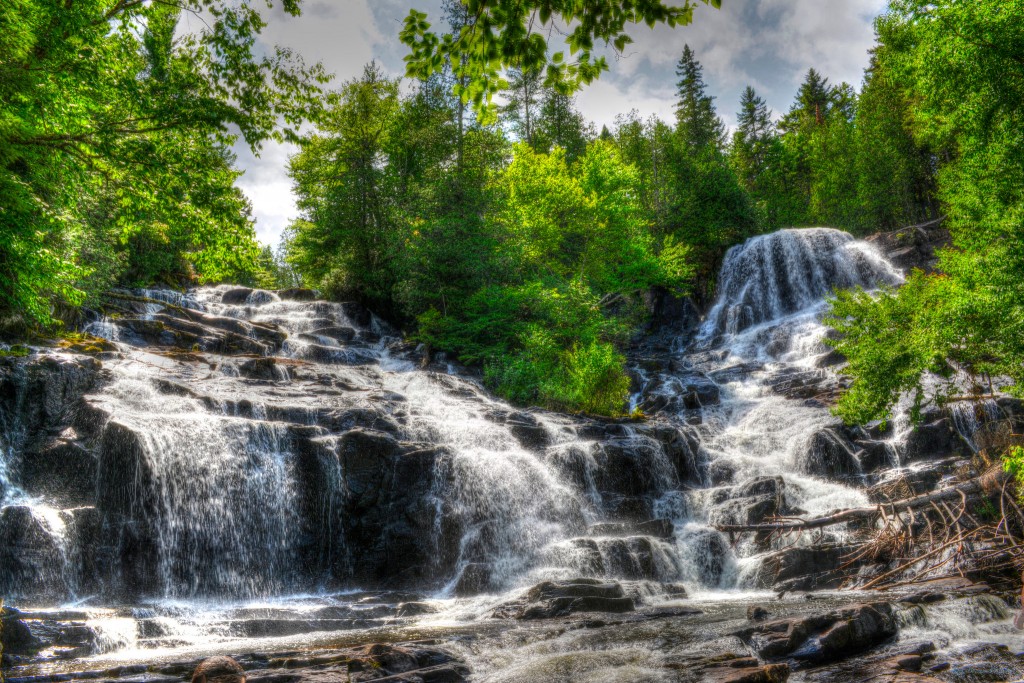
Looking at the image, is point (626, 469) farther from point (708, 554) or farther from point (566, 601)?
point (566, 601)

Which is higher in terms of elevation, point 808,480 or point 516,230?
point 516,230

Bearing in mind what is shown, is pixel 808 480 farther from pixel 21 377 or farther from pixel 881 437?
pixel 21 377

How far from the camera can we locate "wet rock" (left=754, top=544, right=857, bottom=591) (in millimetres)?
10000

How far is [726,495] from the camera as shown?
13.3m

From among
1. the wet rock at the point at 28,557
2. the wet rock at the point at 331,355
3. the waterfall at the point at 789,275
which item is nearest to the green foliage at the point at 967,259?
the waterfall at the point at 789,275

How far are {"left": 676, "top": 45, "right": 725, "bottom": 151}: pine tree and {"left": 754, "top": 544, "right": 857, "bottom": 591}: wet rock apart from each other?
43726 mm

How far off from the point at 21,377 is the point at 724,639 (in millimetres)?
13578

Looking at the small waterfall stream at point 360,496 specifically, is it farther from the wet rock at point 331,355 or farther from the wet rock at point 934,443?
the wet rock at point 331,355

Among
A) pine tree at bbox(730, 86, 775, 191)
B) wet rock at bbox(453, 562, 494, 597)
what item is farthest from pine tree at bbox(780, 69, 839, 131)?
wet rock at bbox(453, 562, 494, 597)

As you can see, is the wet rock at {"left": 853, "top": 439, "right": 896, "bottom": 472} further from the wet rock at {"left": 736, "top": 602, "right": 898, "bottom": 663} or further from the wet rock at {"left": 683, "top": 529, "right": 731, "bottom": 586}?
the wet rock at {"left": 736, "top": 602, "right": 898, "bottom": 663}

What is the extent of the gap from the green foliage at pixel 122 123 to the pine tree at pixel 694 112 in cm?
4465

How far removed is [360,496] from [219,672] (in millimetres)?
7179

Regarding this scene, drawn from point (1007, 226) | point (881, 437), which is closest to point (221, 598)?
point (1007, 226)

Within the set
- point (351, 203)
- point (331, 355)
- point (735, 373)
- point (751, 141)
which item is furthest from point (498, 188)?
point (751, 141)
